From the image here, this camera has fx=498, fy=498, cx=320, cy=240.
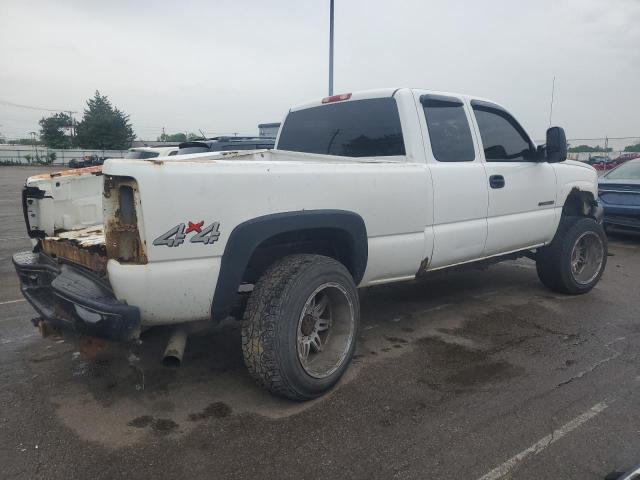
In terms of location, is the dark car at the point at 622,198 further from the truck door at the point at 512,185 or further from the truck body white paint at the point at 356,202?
the truck door at the point at 512,185

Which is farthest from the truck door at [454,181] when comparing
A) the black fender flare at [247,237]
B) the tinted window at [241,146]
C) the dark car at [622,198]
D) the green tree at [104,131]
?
the green tree at [104,131]

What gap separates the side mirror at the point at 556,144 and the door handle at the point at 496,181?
0.65 m

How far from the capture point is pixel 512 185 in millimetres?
4461

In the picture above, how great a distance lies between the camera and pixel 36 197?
11.4 ft

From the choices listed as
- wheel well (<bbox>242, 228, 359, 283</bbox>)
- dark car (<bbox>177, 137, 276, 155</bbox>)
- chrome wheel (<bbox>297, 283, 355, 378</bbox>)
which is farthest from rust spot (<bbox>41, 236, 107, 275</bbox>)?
dark car (<bbox>177, 137, 276, 155</bbox>)

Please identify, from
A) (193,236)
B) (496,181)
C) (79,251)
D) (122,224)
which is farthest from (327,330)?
(496,181)

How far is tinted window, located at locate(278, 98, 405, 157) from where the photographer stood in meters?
3.88

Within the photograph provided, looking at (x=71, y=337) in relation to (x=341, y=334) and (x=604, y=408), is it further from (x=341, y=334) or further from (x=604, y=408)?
(x=604, y=408)

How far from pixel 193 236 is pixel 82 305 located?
0.66 meters

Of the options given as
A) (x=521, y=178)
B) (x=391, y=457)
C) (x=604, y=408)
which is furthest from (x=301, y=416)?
(x=521, y=178)

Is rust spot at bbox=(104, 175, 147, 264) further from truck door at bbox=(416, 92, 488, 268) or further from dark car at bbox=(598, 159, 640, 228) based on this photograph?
dark car at bbox=(598, 159, 640, 228)

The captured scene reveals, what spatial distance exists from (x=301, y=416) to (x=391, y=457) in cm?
61

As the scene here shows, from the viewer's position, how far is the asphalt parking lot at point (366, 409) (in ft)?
8.00

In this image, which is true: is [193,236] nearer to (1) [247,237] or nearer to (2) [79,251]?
(1) [247,237]
